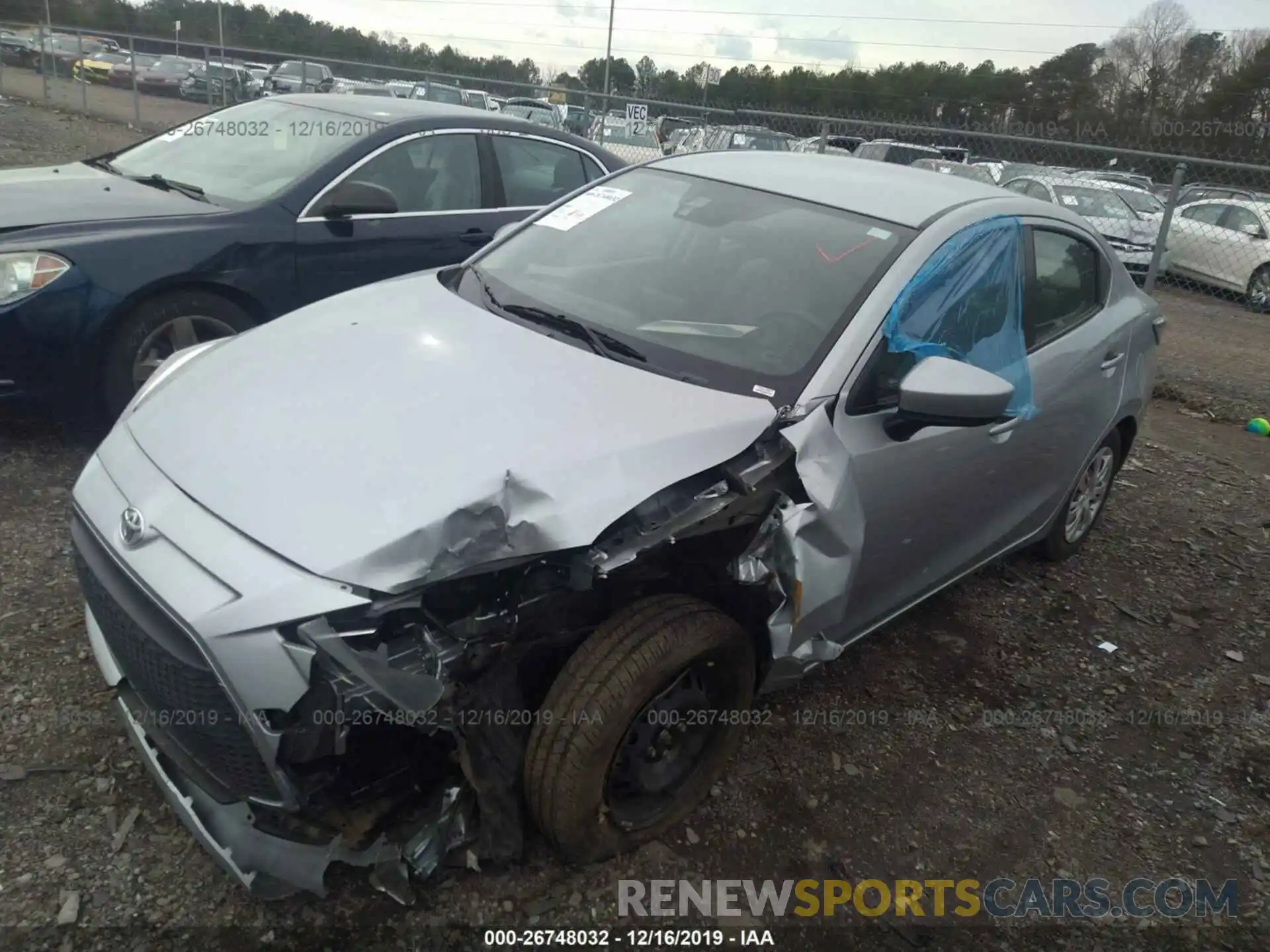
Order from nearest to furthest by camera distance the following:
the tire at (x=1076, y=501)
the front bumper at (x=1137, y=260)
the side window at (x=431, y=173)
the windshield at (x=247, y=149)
Answer: the tire at (x=1076, y=501) → the windshield at (x=247, y=149) → the side window at (x=431, y=173) → the front bumper at (x=1137, y=260)

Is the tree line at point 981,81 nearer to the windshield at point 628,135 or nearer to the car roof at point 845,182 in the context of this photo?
the windshield at point 628,135

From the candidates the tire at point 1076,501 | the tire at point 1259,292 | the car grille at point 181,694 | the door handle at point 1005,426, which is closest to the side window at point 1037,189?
the tire at point 1259,292

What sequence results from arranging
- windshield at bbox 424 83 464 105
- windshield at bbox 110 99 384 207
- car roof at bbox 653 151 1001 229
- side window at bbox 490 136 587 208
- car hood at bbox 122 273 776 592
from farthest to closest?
windshield at bbox 424 83 464 105 → side window at bbox 490 136 587 208 → windshield at bbox 110 99 384 207 → car roof at bbox 653 151 1001 229 → car hood at bbox 122 273 776 592

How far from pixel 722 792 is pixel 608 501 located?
1.11 metres

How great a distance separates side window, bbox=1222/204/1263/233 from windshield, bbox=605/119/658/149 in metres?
7.88

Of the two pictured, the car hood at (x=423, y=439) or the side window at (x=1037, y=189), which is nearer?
the car hood at (x=423, y=439)

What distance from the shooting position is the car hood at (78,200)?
158 inches

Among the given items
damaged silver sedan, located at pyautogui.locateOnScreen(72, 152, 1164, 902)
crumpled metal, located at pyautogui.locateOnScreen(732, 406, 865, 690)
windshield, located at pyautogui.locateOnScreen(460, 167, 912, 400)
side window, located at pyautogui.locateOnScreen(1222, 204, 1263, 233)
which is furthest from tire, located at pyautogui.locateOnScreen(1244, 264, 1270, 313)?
crumpled metal, located at pyautogui.locateOnScreen(732, 406, 865, 690)

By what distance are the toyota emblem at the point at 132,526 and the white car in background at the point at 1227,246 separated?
41.3 ft

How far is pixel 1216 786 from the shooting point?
3051 mm

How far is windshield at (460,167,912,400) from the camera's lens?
8.70 feet

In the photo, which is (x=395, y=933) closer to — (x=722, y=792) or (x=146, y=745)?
(x=146, y=745)

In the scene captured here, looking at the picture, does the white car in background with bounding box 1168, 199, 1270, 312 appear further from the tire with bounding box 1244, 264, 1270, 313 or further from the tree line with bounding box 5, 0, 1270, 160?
the tree line with bounding box 5, 0, 1270, 160

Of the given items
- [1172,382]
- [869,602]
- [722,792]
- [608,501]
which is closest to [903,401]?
[869,602]
